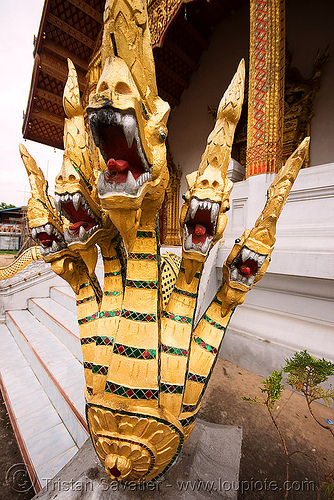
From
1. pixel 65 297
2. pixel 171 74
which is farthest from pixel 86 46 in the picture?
pixel 65 297

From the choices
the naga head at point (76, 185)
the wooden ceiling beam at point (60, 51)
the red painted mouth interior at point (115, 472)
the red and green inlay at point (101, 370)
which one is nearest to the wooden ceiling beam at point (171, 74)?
the wooden ceiling beam at point (60, 51)

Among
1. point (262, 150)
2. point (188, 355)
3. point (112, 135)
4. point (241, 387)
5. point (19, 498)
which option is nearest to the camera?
point (112, 135)

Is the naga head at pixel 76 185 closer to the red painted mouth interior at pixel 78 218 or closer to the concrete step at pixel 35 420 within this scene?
the red painted mouth interior at pixel 78 218

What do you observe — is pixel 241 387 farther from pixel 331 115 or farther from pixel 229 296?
pixel 331 115

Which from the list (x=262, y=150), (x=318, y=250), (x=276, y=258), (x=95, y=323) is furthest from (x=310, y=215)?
(x=95, y=323)

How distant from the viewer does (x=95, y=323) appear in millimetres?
884

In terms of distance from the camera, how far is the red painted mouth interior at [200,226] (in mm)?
624

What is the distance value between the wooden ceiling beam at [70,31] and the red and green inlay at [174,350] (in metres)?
4.59

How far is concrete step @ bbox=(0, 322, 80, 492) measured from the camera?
121cm

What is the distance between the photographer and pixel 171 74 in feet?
16.0

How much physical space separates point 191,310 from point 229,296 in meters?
0.16

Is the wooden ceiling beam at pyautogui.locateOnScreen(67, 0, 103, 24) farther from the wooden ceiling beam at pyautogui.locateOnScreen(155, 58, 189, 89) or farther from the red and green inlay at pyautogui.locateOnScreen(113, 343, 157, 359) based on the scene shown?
the red and green inlay at pyautogui.locateOnScreen(113, 343, 157, 359)

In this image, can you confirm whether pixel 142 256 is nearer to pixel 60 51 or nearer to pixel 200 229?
pixel 200 229

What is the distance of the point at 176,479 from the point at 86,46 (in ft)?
16.8
